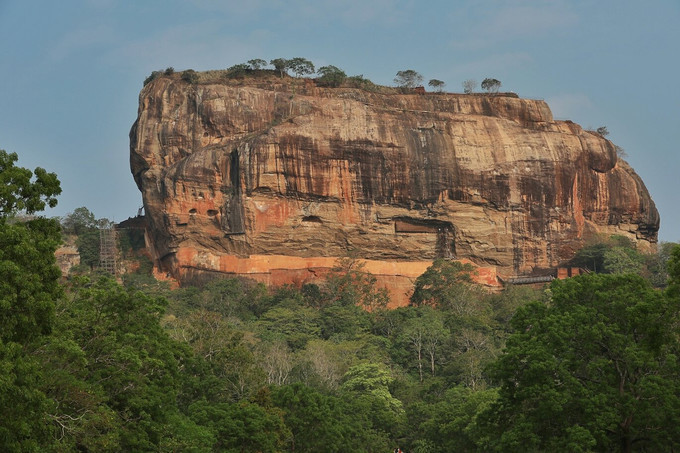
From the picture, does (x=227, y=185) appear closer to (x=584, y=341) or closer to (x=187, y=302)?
(x=187, y=302)

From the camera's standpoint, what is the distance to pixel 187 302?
186 ft

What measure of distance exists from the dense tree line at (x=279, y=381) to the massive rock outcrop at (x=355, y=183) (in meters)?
16.0

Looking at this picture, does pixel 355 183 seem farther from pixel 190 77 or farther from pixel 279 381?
pixel 279 381

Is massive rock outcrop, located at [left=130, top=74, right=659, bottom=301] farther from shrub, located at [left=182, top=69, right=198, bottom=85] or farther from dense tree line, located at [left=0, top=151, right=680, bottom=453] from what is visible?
dense tree line, located at [left=0, top=151, right=680, bottom=453]

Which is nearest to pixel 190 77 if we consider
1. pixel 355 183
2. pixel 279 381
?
pixel 355 183

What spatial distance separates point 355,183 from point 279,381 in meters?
20.1

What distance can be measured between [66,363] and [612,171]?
161ft

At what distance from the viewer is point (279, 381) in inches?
1615

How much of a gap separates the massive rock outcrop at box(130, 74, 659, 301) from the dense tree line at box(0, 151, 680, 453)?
631 inches

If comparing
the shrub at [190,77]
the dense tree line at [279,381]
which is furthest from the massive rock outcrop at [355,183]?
the dense tree line at [279,381]

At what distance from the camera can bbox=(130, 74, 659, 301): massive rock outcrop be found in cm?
5888

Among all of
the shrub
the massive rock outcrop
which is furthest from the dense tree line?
the shrub

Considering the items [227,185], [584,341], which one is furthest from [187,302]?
[584,341]

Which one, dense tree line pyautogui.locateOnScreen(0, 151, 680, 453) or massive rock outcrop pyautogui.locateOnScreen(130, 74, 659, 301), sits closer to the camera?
dense tree line pyautogui.locateOnScreen(0, 151, 680, 453)
